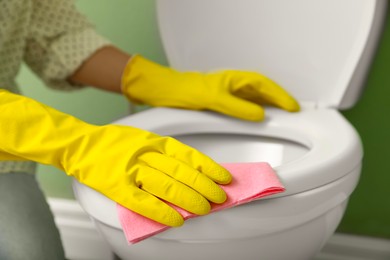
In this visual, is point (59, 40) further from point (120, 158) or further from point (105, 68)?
point (120, 158)

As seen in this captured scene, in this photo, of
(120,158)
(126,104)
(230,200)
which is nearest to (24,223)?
(120,158)

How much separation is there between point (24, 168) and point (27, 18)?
252 mm

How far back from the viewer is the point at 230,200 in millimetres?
665

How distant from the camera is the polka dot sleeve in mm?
1062

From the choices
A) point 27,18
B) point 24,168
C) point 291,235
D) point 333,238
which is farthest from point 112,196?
point 333,238

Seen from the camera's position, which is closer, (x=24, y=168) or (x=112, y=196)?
(x=112, y=196)

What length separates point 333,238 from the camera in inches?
49.5

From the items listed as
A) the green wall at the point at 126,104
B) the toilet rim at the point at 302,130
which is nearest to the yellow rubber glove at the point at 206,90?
the toilet rim at the point at 302,130

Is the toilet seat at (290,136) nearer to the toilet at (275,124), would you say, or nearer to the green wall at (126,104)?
the toilet at (275,124)

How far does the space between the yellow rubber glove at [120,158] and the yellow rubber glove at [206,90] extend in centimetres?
23

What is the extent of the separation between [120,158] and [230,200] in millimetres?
137

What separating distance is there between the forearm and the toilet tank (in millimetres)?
107

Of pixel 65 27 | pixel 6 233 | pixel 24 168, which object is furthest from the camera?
pixel 65 27

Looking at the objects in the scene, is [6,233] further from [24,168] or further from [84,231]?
[84,231]
